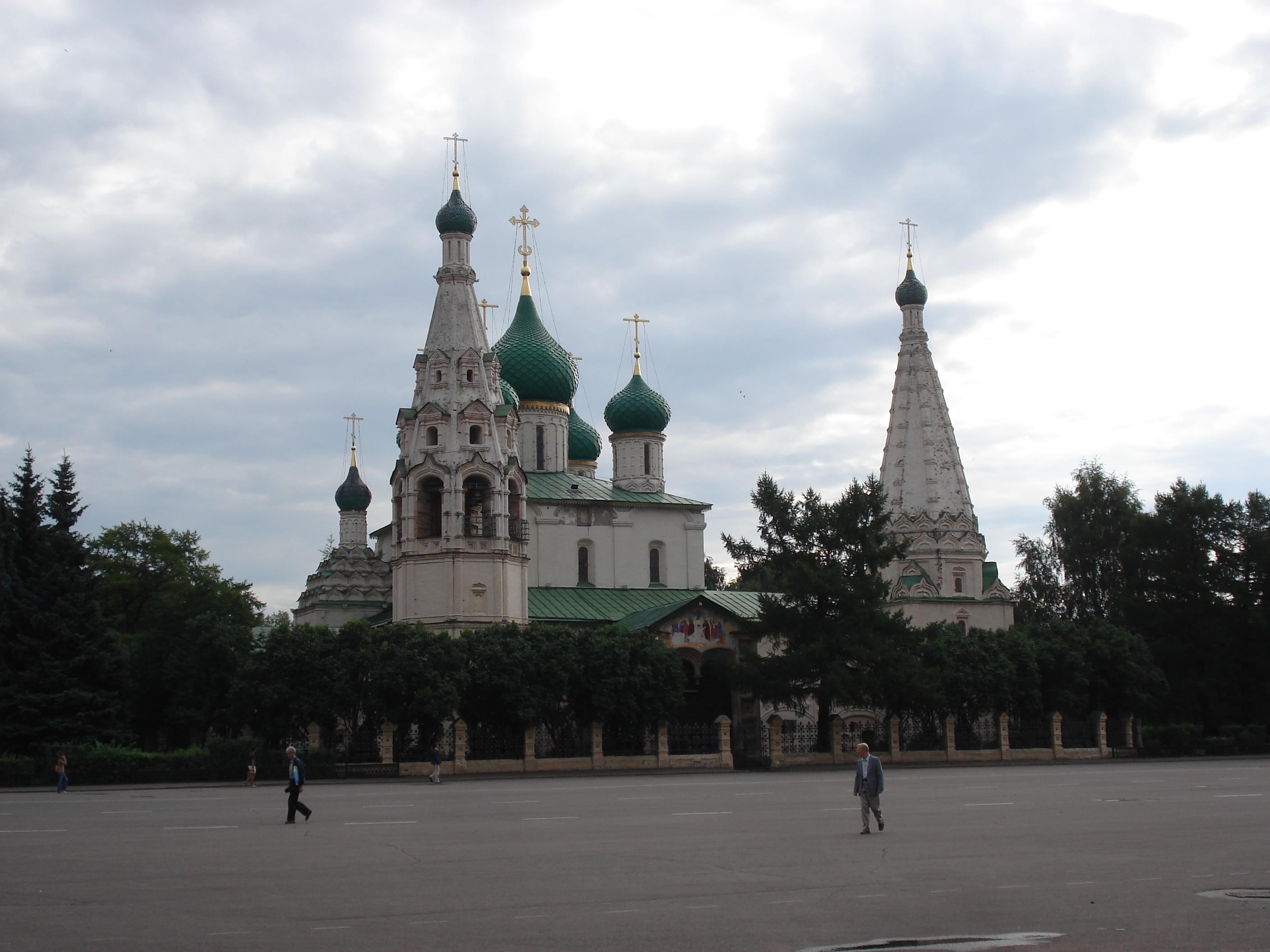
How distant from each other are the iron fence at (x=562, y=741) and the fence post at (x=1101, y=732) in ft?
56.4

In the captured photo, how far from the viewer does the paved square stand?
790 centimetres

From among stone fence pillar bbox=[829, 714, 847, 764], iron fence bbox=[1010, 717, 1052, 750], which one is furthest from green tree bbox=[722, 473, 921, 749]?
iron fence bbox=[1010, 717, 1052, 750]

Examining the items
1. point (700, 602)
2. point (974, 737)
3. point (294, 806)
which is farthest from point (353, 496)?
point (294, 806)

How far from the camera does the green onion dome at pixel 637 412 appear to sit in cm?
4866

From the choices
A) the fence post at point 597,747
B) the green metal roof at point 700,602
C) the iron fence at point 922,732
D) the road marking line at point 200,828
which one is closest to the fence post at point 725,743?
the fence post at point 597,747

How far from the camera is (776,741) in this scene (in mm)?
34812

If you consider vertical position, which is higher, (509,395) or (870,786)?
(509,395)

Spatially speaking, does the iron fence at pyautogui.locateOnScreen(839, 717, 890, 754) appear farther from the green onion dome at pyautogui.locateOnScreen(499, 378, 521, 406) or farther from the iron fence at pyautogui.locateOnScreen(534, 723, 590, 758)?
the green onion dome at pyautogui.locateOnScreen(499, 378, 521, 406)

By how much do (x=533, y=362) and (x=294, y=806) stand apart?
3246cm

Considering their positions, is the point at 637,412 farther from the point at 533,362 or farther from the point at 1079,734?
the point at 1079,734

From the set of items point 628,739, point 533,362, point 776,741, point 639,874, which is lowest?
point 776,741

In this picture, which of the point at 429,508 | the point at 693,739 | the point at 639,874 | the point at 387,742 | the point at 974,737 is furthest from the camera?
the point at 429,508

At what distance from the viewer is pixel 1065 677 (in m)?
40.5

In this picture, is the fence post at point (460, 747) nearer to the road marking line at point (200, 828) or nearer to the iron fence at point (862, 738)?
A: the iron fence at point (862, 738)
